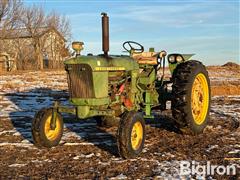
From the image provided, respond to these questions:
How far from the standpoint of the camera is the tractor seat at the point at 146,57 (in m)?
7.89

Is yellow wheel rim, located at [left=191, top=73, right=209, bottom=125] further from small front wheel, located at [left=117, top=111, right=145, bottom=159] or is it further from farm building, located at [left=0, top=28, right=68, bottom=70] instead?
farm building, located at [left=0, top=28, right=68, bottom=70]

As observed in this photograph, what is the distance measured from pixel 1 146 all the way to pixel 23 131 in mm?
1377

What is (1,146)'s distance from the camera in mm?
6918

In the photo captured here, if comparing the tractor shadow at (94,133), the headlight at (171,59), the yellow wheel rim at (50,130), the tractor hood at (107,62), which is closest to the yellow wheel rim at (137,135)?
the tractor shadow at (94,133)

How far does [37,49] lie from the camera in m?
50.3

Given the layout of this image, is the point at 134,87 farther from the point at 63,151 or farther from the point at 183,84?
the point at 63,151

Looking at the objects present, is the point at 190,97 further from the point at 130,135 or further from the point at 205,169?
the point at 205,169

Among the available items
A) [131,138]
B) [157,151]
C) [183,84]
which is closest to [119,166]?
[131,138]

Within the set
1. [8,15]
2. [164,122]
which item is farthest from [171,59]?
[8,15]

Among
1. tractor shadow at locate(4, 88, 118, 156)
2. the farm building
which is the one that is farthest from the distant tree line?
tractor shadow at locate(4, 88, 118, 156)

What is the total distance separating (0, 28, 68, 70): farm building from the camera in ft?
162

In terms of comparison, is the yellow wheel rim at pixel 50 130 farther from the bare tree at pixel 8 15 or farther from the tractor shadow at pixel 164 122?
the bare tree at pixel 8 15

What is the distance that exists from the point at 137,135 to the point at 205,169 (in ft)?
4.50

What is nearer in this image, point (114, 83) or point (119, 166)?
point (119, 166)
